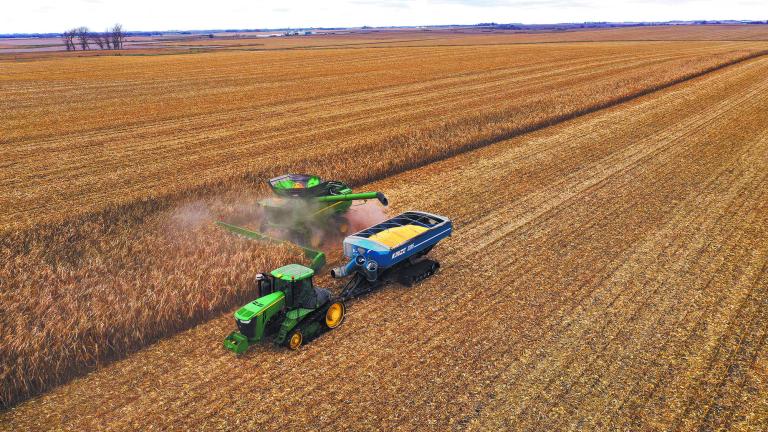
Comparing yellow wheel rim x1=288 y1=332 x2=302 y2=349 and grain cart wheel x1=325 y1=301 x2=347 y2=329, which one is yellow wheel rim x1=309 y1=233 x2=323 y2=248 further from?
yellow wheel rim x1=288 y1=332 x2=302 y2=349

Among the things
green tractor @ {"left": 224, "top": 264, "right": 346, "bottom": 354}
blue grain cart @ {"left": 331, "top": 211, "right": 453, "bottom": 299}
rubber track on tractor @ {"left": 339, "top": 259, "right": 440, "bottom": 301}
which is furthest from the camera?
rubber track on tractor @ {"left": 339, "top": 259, "right": 440, "bottom": 301}

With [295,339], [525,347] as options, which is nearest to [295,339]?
[295,339]

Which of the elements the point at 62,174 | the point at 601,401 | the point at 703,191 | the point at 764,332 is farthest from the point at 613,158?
the point at 62,174

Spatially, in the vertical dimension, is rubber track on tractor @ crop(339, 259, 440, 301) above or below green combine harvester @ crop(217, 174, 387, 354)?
below

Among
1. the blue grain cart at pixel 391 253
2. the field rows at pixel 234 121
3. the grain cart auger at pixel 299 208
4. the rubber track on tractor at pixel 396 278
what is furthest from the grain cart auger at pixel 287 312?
the field rows at pixel 234 121

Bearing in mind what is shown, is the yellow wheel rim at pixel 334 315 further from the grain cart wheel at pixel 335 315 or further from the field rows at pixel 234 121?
the field rows at pixel 234 121

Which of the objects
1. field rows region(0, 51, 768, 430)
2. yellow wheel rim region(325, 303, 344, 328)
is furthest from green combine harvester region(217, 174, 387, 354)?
field rows region(0, 51, 768, 430)

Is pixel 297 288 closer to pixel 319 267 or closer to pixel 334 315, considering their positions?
pixel 334 315

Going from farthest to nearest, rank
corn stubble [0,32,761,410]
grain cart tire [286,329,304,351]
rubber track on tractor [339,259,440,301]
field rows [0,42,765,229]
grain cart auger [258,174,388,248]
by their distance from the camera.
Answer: field rows [0,42,765,229], grain cart auger [258,174,388,248], rubber track on tractor [339,259,440,301], corn stubble [0,32,761,410], grain cart tire [286,329,304,351]

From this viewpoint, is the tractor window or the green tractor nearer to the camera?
the green tractor
